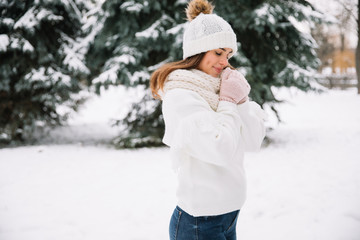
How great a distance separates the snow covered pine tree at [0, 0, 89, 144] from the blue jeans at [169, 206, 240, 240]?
615 centimetres

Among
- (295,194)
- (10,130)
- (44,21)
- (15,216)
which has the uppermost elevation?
(44,21)

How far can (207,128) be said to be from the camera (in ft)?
3.85

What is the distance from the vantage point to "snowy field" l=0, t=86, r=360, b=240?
311 centimetres

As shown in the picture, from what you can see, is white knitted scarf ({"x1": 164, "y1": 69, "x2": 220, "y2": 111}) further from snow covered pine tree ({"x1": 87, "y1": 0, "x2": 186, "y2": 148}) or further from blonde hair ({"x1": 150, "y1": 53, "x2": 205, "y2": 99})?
snow covered pine tree ({"x1": 87, "y1": 0, "x2": 186, "y2": 148})

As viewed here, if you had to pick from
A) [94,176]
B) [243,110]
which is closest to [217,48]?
[243,110]

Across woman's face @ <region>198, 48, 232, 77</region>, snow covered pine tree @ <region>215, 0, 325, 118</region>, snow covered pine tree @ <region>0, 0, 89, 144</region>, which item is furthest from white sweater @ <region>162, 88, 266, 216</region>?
snow covered pine tree @ <region>0, 0, 89, 144</region>

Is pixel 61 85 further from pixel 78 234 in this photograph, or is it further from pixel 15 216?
pixel 78 234

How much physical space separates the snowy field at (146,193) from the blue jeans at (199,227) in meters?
1.82

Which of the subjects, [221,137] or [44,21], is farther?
[44,21]

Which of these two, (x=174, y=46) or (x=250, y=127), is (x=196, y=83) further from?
(x=174, y=46)

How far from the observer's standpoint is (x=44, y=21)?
24.0 feet

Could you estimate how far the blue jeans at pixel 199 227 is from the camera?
4.28ft

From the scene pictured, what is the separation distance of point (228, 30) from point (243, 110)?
45cm

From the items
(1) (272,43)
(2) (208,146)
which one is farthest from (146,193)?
(1) (272,43)
